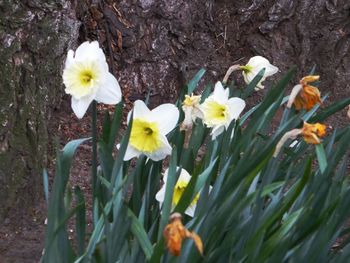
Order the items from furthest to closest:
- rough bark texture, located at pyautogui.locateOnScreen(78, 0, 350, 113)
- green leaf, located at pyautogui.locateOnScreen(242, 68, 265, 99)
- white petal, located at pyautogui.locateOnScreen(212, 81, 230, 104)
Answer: rough bark texture, located at pyautogui.locateOnScreen(78, 0, 350, 113)
green leaf, located at pyautogui.locateOnScreen(242, 68, 265, 99)
white petal, located at pyautogui.locateOnScreen(212, 81, 230, 104)

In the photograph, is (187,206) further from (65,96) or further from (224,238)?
(65,96)

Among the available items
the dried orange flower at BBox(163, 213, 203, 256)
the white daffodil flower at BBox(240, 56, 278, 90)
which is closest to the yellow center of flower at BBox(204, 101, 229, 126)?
the white daffodil flower at BBox(240, 56, 278, 90)

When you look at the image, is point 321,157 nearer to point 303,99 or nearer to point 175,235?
point 303,99

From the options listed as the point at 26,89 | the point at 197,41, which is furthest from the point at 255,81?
the point at 197,41

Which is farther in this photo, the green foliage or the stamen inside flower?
the stamen inside flower

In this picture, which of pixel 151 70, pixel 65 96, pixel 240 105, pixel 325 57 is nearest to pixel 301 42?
pixel 325 57

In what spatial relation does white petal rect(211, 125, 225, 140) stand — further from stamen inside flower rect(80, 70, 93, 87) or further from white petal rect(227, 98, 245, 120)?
stamen inside flower rect(80, 70, 93, 87)

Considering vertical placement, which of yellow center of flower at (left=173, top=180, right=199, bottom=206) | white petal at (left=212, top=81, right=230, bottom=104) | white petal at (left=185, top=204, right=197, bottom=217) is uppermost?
white petal at (left=212, top=81, right=230, bottom=104)
